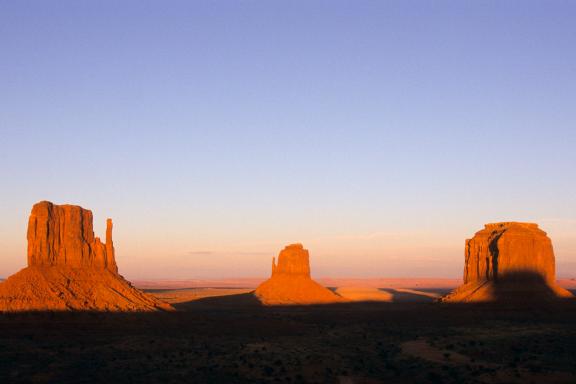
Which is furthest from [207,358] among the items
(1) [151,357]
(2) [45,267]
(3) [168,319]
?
(2) [45,267]

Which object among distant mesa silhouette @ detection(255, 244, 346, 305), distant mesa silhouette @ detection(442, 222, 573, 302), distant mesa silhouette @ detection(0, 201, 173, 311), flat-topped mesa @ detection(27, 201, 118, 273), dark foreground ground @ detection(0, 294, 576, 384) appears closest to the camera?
dark foreground ground @ detection(0, 294, 576, 384)

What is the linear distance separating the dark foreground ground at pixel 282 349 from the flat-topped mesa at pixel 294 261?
179 ft

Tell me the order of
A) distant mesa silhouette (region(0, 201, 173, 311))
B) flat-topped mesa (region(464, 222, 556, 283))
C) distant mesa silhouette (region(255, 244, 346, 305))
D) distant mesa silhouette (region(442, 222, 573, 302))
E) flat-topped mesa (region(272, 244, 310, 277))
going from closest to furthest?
distant mesa silhouette (region(0, 201, 173, 311))
distant mesa silhouette (region(442, 222, 573, 302))
flat-topped mesa (region(464, 222, 556, 283))
distant mesa silhouette (region(255, 244, 346, 305))
flat-topped mesa (region(272, 244, 310, 277))

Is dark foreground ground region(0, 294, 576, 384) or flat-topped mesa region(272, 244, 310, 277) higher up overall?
flat-topped mesa region(272, 244, 310, 277)

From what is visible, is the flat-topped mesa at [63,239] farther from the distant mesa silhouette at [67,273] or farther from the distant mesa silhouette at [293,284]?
the distant mesa silhouette at [293,284]

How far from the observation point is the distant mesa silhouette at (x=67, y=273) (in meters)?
62.9

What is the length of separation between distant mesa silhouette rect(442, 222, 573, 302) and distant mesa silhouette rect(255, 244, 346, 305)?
3514cm

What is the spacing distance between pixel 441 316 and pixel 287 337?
26823 millimetres

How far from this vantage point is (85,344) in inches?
2061

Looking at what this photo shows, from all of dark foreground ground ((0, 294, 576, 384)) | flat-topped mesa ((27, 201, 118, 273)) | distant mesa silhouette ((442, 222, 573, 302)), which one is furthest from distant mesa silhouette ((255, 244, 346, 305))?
flat-topped mesa ((27, 201, 118, 273))

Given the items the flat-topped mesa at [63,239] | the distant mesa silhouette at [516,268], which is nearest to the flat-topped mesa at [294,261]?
the distant mesa silhouette at [516,268]

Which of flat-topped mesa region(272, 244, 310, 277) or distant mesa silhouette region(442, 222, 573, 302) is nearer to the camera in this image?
distant mesa silhouette region(442, 222, 573, 302)

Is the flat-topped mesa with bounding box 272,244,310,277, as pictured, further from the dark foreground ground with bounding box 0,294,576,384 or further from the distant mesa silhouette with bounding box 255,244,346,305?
the dark foreground ground with bounding box 0,294,576,384

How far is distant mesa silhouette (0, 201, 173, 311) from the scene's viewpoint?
2476 inches
